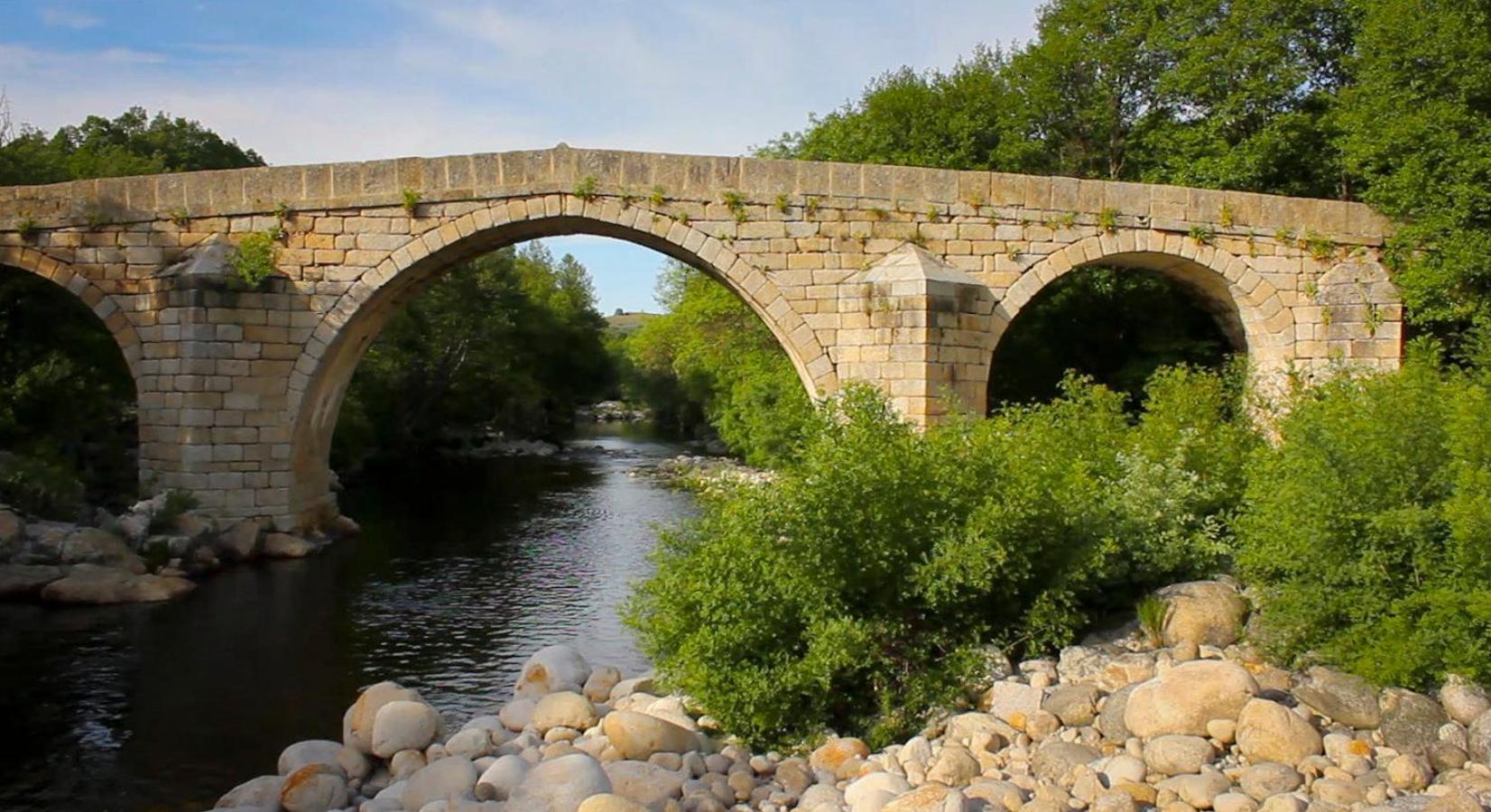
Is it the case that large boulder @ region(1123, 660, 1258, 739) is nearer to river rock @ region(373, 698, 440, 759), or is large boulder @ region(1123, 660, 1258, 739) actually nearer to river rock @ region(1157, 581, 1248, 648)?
river rock @ region(1157, 581, 1248, 648)

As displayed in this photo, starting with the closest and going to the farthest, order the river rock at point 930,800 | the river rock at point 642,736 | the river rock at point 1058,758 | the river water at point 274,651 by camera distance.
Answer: the river rock at point 930,800
the river rock at point 1058,758
the river rock at point 642,736
the river water at point 274,651

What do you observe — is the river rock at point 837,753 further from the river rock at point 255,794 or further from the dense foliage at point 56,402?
the dense foliage at point 56,402

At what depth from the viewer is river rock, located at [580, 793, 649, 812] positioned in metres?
4.85

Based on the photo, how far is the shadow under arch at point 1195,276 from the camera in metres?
11.7

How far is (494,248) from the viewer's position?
1315cm

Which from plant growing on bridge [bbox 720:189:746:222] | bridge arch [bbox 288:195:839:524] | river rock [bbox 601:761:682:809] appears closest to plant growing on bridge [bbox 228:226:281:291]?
bridge arch [bbox 288:195:839:524]

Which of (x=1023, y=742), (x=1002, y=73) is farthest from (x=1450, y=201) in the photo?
(x=1023, y=742)

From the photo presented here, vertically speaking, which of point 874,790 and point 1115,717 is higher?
point 1115,717

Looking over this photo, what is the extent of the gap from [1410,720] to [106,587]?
10.1 metres

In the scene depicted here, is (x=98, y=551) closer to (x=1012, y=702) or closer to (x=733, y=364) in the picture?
(x=1012, y=702)

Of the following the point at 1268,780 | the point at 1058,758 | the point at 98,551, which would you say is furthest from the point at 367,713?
the point at 98,551

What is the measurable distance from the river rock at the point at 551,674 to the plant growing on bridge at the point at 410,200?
20.1 feet

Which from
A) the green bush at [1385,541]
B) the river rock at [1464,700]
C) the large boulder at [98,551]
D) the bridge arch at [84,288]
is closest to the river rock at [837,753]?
the green bush at [1385,541]

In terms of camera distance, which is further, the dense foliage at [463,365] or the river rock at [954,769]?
the dense foliage at [463,365]
